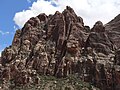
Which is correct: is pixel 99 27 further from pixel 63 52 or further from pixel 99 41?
pixel 63 52

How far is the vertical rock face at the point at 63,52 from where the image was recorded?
136 m

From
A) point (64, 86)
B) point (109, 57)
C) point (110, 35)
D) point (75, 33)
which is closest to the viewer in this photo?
point (64, 86)

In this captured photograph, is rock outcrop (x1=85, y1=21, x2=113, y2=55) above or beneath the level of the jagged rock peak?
beneath

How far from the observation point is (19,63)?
14000 cm

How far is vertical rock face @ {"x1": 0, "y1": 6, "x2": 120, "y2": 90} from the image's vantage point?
136375 mm

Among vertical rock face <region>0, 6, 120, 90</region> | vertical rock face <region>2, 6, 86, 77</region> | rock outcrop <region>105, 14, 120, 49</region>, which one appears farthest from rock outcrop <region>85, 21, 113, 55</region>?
rock outcrop <region>105, 14, 120, 49</region>

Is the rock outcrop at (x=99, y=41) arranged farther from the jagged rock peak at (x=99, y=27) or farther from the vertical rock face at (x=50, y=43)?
the vertical rock face at (x=50, y=43)

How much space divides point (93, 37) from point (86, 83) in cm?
2099

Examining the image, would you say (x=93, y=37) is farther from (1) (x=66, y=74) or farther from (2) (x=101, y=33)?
(1) (x=66, y=74)

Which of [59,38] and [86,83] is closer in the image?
[86,83]

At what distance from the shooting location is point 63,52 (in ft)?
474

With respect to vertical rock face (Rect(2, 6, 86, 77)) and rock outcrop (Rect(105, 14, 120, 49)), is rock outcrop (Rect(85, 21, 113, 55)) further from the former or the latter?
rock outcrop (Rect(105, 14, 120, 49))

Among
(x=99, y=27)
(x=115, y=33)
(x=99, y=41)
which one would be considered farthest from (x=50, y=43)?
(x=115, y=33)

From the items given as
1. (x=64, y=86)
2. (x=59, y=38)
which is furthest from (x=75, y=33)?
(x=64, y=86)
